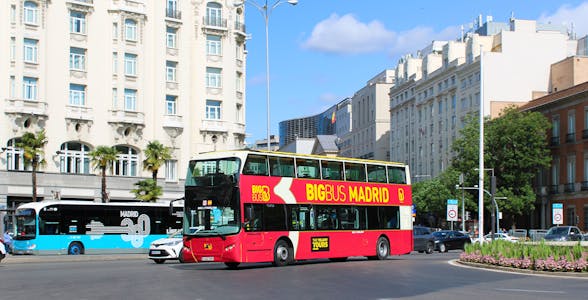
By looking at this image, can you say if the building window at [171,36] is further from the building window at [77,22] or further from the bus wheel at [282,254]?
the bus wheel at [282,254]

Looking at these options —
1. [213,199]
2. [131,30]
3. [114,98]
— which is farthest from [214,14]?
[213,199]

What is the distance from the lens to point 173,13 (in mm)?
66875

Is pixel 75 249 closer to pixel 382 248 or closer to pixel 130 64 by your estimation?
pixel 382 248

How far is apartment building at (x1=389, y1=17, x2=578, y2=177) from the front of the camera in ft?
293

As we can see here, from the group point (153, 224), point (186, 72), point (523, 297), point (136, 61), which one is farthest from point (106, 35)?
point (523, 297)

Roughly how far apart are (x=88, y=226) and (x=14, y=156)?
16.7 meters

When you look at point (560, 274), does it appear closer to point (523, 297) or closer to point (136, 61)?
point (523, 297)

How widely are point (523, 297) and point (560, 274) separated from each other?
7.46 metres

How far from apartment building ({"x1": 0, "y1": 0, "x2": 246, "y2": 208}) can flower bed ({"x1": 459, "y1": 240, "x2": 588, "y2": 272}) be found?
3599cm

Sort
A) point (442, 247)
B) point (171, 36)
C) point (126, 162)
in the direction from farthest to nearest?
point (171, 36) < point (126, 162) < point (442, 247)

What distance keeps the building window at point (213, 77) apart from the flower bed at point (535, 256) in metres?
42.7

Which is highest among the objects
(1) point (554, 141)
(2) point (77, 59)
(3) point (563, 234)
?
Result: (2) point (77, 59)

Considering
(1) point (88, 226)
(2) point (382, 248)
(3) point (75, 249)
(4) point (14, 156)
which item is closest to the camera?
(2) point (382, 248)

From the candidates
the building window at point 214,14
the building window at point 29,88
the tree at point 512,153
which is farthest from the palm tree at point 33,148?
the tree at point 512,153
